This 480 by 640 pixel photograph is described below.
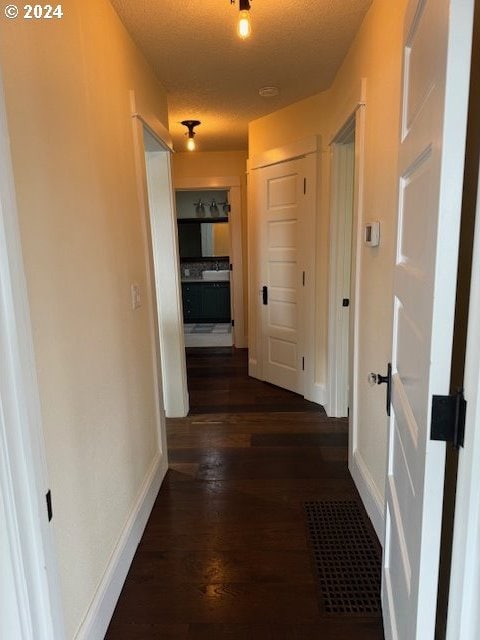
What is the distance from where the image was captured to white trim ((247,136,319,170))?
3.33 meters

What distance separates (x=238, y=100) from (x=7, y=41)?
2505 mm

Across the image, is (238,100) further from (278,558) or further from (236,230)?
(278,558)

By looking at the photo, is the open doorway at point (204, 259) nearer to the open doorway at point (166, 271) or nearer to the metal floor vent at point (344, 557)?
the open doorway at point (166, 271)

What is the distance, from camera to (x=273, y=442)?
9.91 ft

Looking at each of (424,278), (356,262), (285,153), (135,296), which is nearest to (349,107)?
(356,262)

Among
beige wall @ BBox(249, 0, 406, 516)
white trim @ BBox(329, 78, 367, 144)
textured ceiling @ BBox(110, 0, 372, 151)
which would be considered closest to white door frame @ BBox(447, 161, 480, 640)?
beige wall @ BBox(249, 0, 406, 516)

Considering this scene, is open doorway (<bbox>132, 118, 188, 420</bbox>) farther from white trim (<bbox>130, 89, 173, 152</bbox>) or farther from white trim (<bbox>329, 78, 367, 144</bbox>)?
white trim (<bbox>329, 78, 367, 144</bbox>)

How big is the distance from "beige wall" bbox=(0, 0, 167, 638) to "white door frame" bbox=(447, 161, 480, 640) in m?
1.03

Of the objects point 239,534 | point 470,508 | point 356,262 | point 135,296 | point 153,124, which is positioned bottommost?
point 239,534

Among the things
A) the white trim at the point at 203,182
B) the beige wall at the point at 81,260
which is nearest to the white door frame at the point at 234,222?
the white trim at the point at 203,182

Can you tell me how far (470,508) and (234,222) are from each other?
4884mm

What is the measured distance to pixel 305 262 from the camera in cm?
359

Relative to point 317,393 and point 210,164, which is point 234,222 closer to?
point 210,164

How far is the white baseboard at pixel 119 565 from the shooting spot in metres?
1.43
